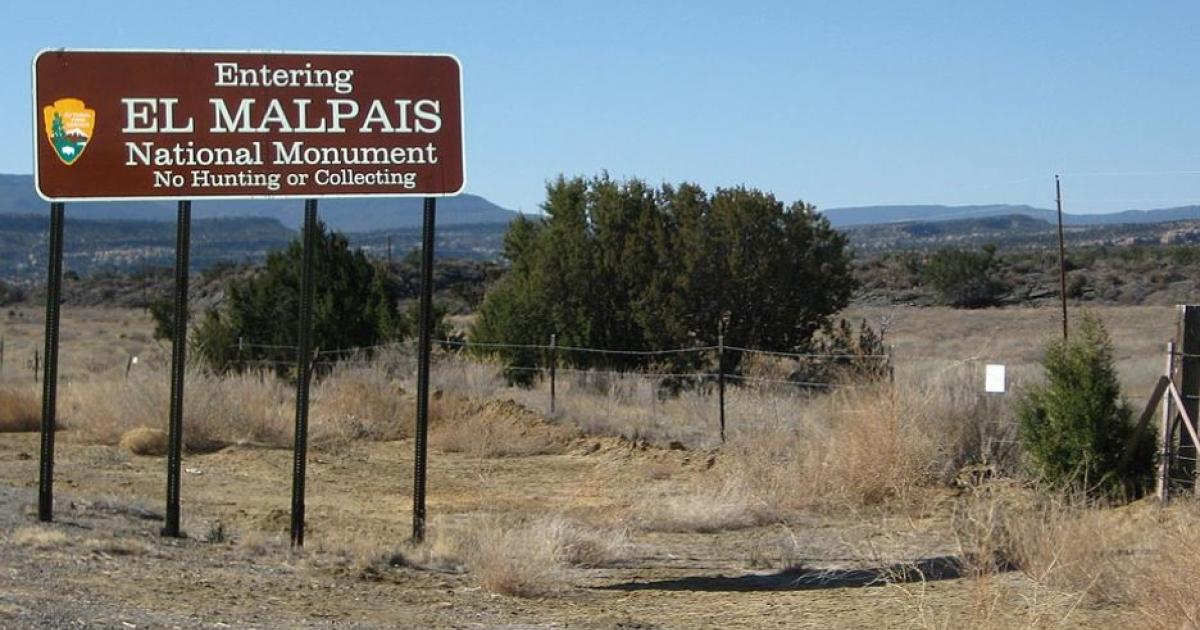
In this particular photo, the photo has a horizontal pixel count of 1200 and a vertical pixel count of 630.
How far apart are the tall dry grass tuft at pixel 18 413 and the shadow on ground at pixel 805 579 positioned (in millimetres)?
13381

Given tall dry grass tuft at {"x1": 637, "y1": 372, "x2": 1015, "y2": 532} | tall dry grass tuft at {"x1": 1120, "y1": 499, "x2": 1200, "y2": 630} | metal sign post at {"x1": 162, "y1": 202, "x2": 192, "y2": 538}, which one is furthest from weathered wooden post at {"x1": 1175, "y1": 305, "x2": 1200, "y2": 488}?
metal sign post at {"x1": 162, "y1": 202, "x2": 192, "y2": 538}

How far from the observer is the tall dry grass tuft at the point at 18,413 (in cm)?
2255

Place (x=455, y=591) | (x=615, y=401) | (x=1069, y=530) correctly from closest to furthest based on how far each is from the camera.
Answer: (x=1069, y=530) < (x=455, y=591) < (x=615, y=401)

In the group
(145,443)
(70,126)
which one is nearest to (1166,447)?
(70,126)

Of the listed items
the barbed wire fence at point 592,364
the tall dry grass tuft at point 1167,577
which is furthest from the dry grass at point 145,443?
the tall dry grass tuft at point 1167,577

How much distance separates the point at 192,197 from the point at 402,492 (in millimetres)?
5936

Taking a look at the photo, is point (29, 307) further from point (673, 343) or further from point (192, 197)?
point (192, 197)

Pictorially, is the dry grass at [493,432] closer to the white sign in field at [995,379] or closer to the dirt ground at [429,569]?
the dirt ground at [429,569]

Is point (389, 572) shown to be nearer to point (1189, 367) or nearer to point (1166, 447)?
point (1166, 447)

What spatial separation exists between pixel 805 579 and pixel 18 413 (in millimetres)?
14527

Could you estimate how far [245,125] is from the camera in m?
12.3

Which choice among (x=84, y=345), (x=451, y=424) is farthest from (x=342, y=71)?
(x=84, y=345)

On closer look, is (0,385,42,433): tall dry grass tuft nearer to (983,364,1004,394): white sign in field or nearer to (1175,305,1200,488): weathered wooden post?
(983,364,1004,394): white sign in field

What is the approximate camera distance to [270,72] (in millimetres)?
12336
